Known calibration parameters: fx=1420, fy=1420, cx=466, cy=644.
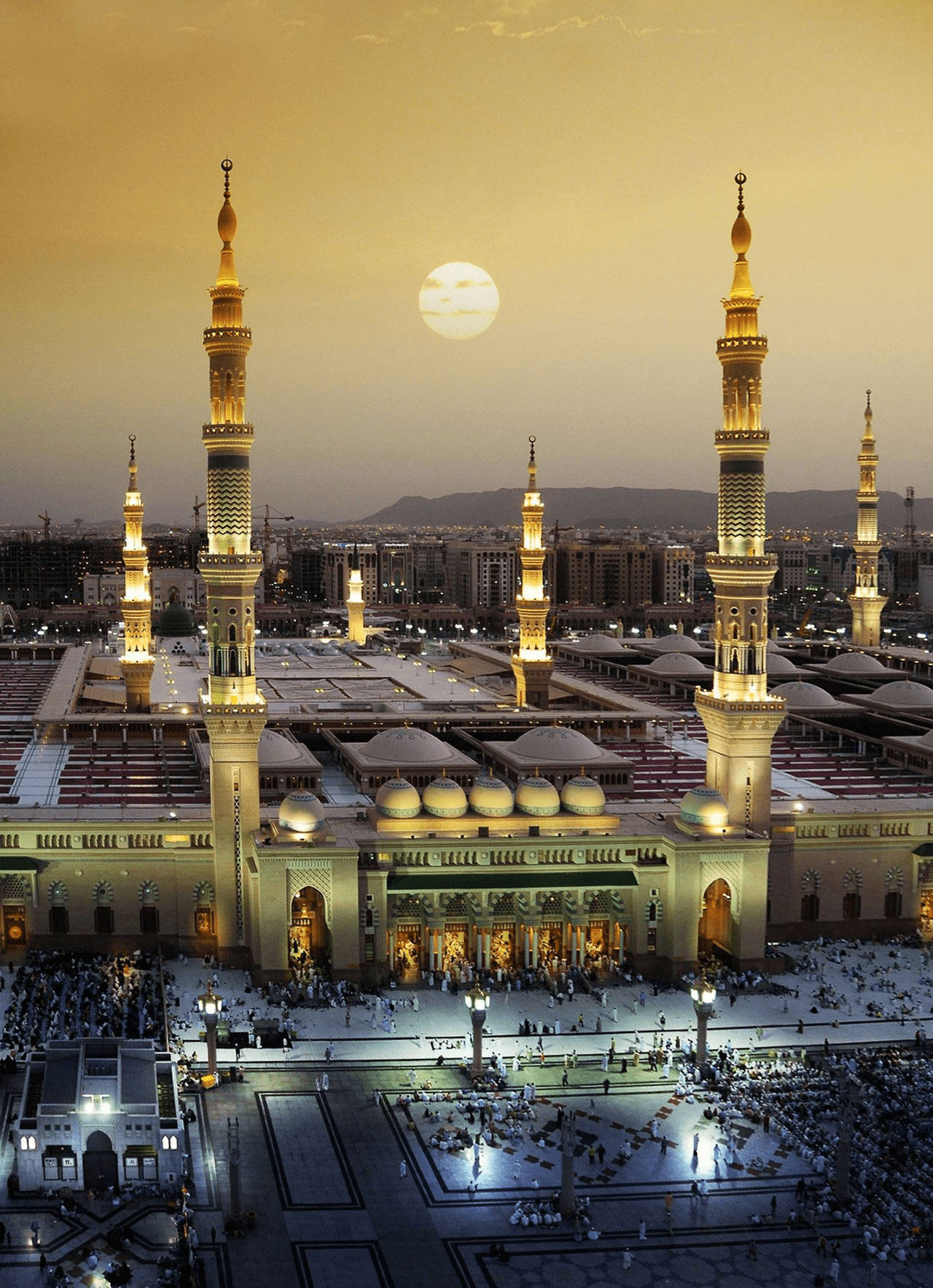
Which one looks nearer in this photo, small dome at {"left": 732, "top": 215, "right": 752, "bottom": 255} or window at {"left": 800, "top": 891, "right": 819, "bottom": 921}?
small dome at {"left": 732, "top": 215, "right": 752, "bottom": 255}

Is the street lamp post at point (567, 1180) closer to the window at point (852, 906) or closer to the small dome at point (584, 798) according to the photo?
the small dome at point (584, 798)

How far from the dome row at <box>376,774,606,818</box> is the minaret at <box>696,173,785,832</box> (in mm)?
4033

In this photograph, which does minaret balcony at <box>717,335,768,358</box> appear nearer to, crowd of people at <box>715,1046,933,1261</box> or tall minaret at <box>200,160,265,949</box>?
tall minaret at <box>200,160,265,949</box>

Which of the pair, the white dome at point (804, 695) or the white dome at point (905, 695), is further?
the white dome at point (905, 695)

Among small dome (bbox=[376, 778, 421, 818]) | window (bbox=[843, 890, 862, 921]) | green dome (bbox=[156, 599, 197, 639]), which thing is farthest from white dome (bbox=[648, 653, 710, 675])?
green dome (bbox=[156, 599, 197, 639])

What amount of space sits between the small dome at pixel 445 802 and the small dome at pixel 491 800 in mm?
348

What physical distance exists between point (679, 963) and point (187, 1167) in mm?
15342

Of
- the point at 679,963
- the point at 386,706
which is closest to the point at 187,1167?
the point at 679,963

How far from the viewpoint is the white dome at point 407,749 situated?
47.7 metres

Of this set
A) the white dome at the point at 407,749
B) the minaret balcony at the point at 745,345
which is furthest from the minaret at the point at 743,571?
the white dome at the point at 407,749

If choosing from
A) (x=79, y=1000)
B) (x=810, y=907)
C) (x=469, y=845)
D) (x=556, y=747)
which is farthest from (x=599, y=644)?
(x=79, y=1000)

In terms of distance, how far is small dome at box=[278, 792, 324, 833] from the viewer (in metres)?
36.5

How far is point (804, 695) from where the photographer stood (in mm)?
60281

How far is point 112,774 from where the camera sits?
1954 inches
